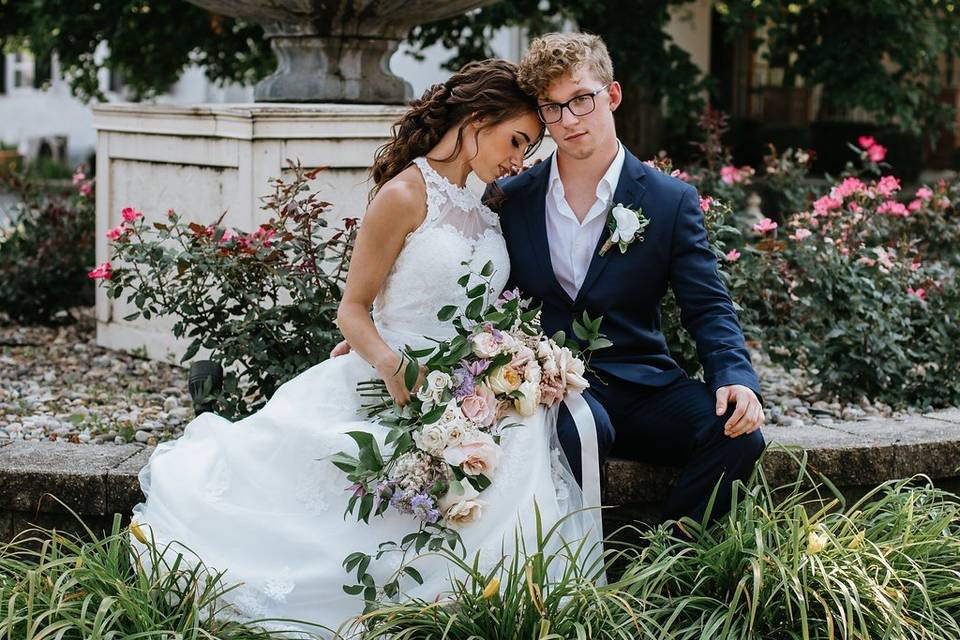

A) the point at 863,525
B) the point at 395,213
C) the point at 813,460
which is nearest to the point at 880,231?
the point at 813,460

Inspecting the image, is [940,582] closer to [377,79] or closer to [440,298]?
[440,298]

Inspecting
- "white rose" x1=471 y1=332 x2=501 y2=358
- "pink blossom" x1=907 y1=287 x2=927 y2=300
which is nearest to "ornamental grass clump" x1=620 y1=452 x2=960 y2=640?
"white rose" x1=471 y1=332 x2=501 y2=358

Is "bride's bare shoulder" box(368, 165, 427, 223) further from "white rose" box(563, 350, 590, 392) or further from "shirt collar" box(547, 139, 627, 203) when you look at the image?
"white rose" box(563, 350, 590, 392)

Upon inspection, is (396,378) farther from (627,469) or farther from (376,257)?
(627,469)

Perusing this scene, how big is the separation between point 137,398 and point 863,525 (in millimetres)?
3037

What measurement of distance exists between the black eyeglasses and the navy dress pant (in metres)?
0.72

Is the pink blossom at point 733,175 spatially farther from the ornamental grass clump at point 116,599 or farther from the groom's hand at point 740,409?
the ornamental grass clump at point 116,599

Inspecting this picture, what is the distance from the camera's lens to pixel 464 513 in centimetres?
295

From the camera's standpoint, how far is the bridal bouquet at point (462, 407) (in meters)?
2.96

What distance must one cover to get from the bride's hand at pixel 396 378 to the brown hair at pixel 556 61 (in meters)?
0.80

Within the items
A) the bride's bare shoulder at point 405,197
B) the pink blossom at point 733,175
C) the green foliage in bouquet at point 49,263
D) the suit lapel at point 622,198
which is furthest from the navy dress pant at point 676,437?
the green foliage in bouquet at point 49,263

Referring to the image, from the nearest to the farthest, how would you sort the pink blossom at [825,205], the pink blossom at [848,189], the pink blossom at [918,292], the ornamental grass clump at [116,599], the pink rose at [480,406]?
the ornamental grass clump at [116,599] → the pink rose at [480,406] → the pink blossom at [918,292] → the pink blossom at [825,205] → the pink blossom at [848,189]

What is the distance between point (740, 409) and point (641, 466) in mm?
419

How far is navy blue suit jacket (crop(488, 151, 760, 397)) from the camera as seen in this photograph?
11.0 feet
